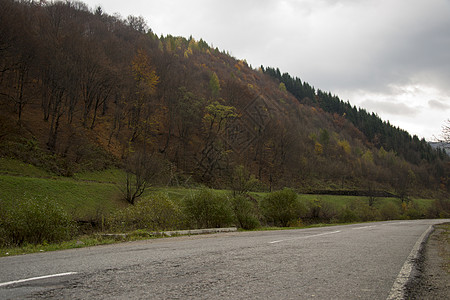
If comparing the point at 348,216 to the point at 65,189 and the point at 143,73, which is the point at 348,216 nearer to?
the point at 65,189

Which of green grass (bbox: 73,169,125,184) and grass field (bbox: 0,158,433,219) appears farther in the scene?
green grass (bbox: 73,169,125,184)

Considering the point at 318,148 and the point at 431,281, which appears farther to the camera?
the point at 318,148

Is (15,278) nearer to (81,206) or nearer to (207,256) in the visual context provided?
(207,256)

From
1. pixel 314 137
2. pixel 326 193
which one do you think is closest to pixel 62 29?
pixel 326 193

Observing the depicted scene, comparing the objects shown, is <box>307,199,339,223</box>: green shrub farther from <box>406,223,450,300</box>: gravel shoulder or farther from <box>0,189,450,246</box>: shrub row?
<box>406,223,450,300</box>: gravel shoulder

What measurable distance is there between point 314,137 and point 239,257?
108089 millimetres

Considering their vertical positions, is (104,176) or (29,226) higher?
(104,176)

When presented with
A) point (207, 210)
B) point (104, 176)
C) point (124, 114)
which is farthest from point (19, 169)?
point (124, 114)

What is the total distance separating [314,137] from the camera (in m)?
109

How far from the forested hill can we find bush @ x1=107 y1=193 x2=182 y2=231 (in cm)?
1622

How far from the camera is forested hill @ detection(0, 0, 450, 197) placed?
36000 millimetres

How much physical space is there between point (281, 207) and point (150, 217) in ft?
60.1

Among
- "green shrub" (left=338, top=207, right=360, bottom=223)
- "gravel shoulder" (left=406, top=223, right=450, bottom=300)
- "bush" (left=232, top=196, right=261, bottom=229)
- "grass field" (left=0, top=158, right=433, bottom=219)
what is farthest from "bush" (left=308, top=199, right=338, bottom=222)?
"gravel shoulder" (left=406, top=223, right=450, bottom=300)

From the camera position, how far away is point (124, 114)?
49.4 metres
